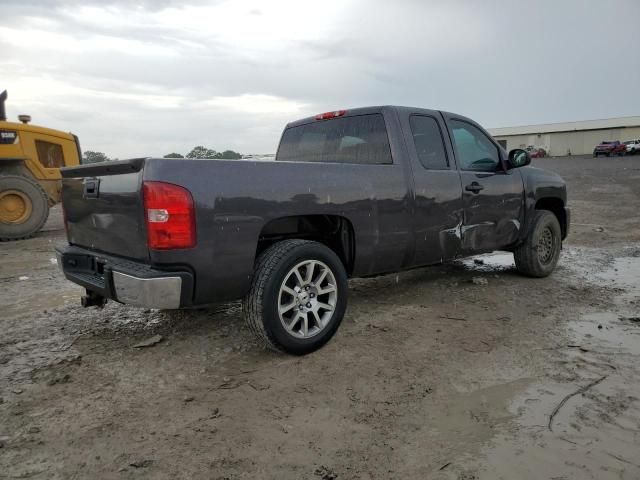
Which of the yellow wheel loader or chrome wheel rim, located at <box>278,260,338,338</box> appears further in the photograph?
the yellow wheel loader

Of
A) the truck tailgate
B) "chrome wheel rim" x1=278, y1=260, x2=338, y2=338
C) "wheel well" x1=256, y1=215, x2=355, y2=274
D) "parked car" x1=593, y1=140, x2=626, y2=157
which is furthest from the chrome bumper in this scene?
"parked car" x1=593, y1=140, x2=626, y2=157

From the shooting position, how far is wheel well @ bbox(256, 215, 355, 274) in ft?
11.8

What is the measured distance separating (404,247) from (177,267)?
6.55 feet

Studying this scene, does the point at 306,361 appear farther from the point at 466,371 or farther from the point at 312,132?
the point at 312,132

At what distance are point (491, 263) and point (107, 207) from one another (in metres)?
5.18

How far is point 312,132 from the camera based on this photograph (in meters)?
4.74

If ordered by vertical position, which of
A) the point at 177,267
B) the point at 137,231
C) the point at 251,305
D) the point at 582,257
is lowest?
the point at 582,257

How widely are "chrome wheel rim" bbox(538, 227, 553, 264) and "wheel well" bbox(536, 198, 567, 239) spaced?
1.13ft

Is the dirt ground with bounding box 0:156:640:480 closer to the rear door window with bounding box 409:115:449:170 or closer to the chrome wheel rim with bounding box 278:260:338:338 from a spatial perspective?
the chrome wheel rim with bounding box 278:260:338:338

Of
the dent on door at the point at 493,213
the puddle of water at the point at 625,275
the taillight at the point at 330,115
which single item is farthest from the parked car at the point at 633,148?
the taillight at the point at 330,115

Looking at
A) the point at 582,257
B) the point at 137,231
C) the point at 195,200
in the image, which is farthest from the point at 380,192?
the point at 582,257

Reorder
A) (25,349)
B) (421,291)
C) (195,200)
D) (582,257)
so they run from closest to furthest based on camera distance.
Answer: (195,200)
(25,349)
(421,291)
(582,257)

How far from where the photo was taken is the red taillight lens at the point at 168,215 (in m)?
2.79

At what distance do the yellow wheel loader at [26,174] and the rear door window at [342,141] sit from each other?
22.4 feet
